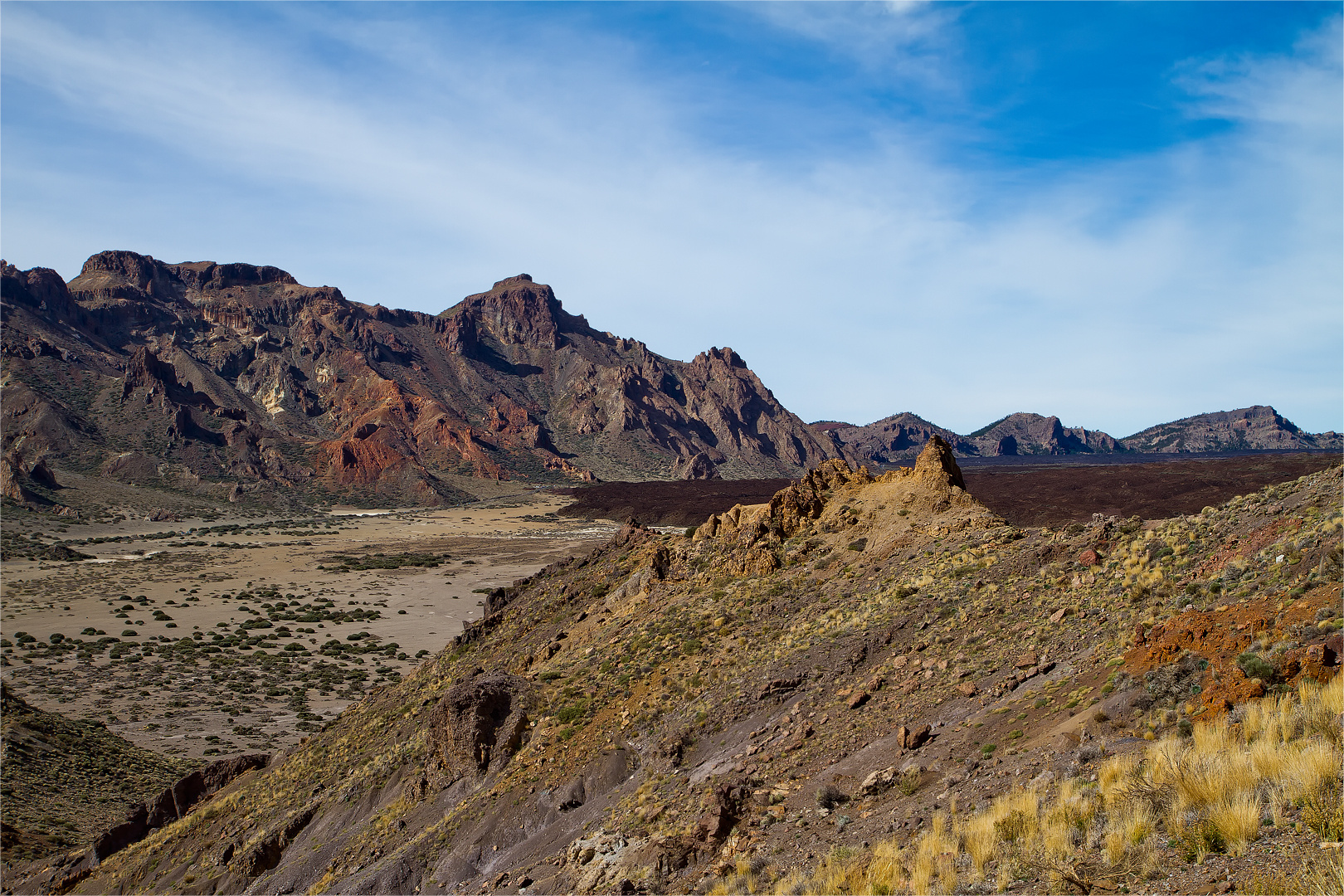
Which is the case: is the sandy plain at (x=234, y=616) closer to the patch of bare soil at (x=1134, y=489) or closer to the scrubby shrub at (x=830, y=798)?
the scrubby shrub at (x=830, y=798)

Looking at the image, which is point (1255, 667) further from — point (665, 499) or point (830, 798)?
point (665, 499)

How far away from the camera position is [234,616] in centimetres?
6097

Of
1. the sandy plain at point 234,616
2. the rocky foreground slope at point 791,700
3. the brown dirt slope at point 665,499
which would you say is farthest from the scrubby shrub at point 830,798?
the brown dirt slope at point 665,499

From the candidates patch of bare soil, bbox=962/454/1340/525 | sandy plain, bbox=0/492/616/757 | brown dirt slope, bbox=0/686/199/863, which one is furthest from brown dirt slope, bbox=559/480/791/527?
brown dirt slope, bbox=0/686/199/863

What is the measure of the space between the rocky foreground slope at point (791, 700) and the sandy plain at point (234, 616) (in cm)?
1751

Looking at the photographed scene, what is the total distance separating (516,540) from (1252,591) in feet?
358

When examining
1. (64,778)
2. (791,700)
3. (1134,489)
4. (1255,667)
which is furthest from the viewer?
(1134,489)

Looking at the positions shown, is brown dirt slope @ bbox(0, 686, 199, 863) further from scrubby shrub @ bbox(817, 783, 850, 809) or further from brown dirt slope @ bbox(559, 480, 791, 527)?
brown dirt slope @ bbox(559, 480, 791, 527)

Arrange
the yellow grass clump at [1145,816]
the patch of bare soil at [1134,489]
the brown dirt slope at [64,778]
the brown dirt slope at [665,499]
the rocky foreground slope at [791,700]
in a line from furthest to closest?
the brown dirt slope at [665,499] < the patch of bare soil at [1134,489] < the brown dirt slope at [64,778] < the rocky foreground slope at [791,700] < the yellow grass clump at [1145,816]

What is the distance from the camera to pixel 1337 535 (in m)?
11.1

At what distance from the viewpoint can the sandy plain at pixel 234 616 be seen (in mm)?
37812

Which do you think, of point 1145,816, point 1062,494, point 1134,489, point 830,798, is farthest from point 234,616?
point 1134,489

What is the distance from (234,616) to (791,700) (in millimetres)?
60420

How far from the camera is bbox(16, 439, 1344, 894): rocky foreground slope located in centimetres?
973
